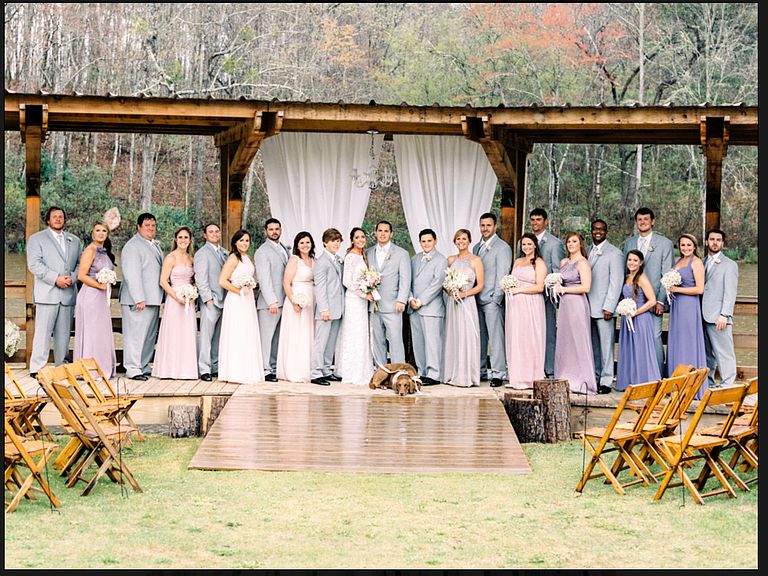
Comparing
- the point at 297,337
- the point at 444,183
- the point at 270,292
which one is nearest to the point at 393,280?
the point at 297,337

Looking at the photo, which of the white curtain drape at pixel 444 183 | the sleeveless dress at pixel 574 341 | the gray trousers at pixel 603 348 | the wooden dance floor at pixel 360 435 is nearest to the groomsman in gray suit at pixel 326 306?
the wooden dance floor at pixel 360 435

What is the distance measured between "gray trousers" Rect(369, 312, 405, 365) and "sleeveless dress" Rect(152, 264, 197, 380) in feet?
6.06

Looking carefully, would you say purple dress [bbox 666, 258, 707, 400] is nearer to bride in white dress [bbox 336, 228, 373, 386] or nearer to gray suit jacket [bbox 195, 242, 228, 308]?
bride in white dress [bbox 336, 228, 373, 386]

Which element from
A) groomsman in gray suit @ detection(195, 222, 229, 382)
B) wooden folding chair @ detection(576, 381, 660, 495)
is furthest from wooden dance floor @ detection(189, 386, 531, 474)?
groomsman in gray suit @ detection(195, 222, 229, 382)

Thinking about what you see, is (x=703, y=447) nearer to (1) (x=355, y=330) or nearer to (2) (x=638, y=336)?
(2) (x=638, y=336)

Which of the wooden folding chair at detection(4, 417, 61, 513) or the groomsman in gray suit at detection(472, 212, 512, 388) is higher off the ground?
the groomsman in gray suit at detection(472, 212, 512, 388)

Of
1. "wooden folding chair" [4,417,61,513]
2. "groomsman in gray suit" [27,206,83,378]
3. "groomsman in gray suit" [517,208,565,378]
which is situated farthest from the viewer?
"groomsman in gray suit" [517,208,565,378]

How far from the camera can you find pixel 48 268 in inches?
457

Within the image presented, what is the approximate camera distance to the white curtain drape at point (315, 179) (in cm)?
1349

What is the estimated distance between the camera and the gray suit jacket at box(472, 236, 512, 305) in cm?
1183

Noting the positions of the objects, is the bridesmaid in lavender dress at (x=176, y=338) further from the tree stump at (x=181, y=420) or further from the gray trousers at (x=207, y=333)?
the tree stump at (x=181, y=420)

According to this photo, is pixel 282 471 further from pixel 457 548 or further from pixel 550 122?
pixel 550 122

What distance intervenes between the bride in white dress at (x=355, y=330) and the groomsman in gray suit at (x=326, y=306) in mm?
97

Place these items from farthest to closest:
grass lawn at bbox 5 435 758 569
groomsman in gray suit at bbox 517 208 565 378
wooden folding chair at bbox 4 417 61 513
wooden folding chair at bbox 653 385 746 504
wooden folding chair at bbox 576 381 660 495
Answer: groomsman in gray suit at bbox 517 208 565 378
wooden folding chair at bbox 576 381 660 495
wooden folding chair at bbox 653 385 746 504
wooden folding chair at bbox 4 417 61 513
grass lawn at bbox 5 435 758 569
